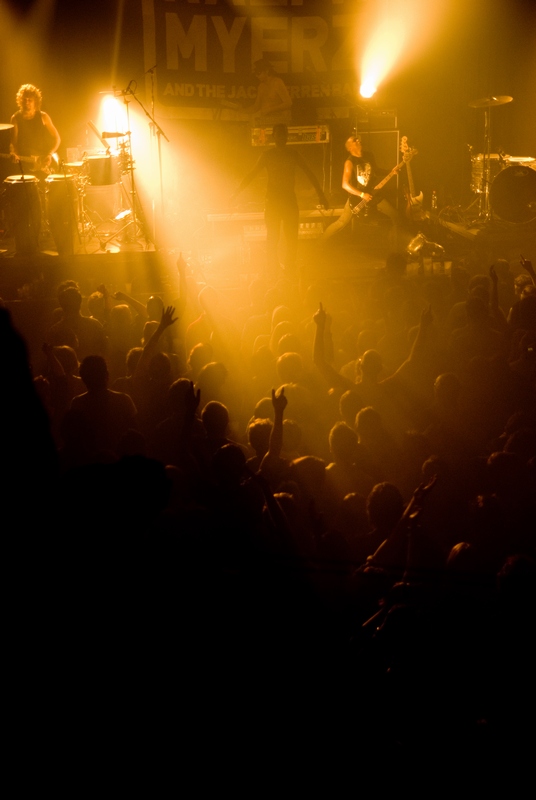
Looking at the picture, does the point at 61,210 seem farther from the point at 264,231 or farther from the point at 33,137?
the point at 264,231

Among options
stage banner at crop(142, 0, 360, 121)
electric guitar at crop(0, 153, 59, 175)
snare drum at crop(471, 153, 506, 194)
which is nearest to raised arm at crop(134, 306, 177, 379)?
electric guitar at crop(0, 153, 59, 175)

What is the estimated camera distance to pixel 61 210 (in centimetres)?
916

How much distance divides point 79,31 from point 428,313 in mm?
10435

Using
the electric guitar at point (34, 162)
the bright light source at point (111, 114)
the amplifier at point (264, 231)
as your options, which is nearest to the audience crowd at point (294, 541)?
the electric guitar at point (34, 162)

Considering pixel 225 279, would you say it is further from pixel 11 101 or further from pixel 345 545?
pixel 345 545

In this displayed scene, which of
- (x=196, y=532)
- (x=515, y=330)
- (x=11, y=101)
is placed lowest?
(x=196, y=532)

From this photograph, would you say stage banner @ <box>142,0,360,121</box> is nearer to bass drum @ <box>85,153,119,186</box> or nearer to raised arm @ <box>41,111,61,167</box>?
raised arm @ <box>41,111,61,167</box>

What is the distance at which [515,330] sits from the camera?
15.4 ft

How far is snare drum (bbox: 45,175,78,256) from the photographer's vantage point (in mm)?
9133

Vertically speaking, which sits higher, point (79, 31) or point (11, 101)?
point (79, 31)

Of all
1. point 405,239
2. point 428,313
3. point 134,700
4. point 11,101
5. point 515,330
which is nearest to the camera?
point 134,700

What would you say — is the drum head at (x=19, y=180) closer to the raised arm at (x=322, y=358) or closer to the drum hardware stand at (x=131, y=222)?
the drum hardware stand at (x=131, y=222)

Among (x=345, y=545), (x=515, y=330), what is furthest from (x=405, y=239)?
(x=345, y=545)

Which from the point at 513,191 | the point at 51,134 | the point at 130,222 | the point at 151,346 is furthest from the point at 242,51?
the point at 151,346
